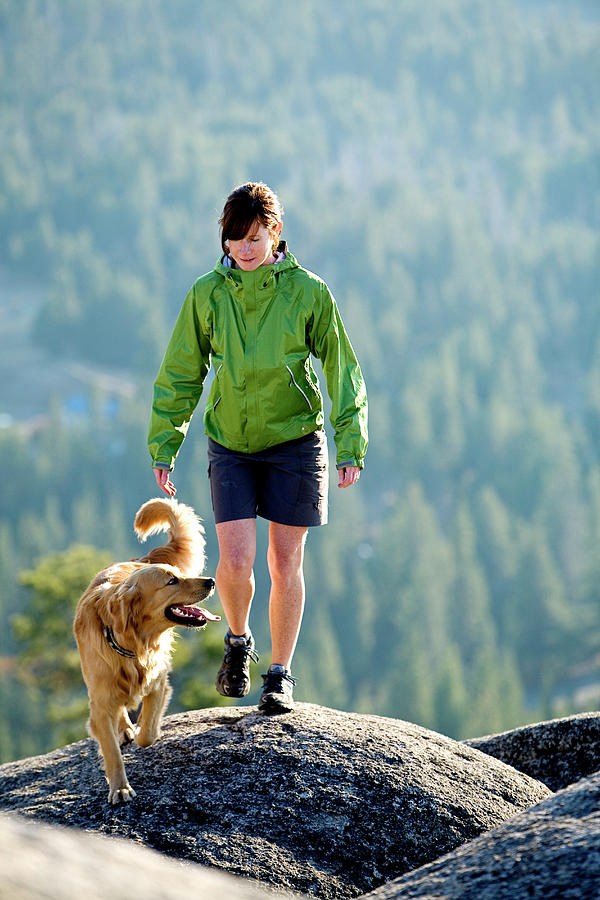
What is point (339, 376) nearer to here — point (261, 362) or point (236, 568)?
point (261, 362)

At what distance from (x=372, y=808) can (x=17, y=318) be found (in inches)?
5820

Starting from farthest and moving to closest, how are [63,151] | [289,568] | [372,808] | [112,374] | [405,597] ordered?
1. [63,151]
2. [112,374]
3. [405,597]
4. [289,568]
5. [372,808]

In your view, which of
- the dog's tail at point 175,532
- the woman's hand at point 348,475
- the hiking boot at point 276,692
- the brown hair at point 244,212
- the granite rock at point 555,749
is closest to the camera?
the brown hair at point 244,212

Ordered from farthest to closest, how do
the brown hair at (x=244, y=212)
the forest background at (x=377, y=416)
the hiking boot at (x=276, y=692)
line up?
the forest background at (x=377, y=416) < the hiking boot at (x=276, y=692) < the brown hair at (x=244, y=212)

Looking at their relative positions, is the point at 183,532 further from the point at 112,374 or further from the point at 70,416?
the point at 112,374

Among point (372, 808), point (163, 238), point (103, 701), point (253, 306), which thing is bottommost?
point (372, 808)

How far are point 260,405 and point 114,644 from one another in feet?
4.33

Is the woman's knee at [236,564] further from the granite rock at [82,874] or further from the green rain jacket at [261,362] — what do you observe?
the granite rock at [82,874]

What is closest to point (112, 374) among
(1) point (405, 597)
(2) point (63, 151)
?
(1) point (405, 597)

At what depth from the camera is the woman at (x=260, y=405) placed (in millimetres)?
4809

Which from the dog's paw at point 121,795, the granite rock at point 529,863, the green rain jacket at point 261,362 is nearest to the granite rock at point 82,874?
the granite rock at point 529,863

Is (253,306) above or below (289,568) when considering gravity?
above

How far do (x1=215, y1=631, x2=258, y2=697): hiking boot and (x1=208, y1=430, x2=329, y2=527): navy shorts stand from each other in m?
0.64

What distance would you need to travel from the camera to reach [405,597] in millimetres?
69125
